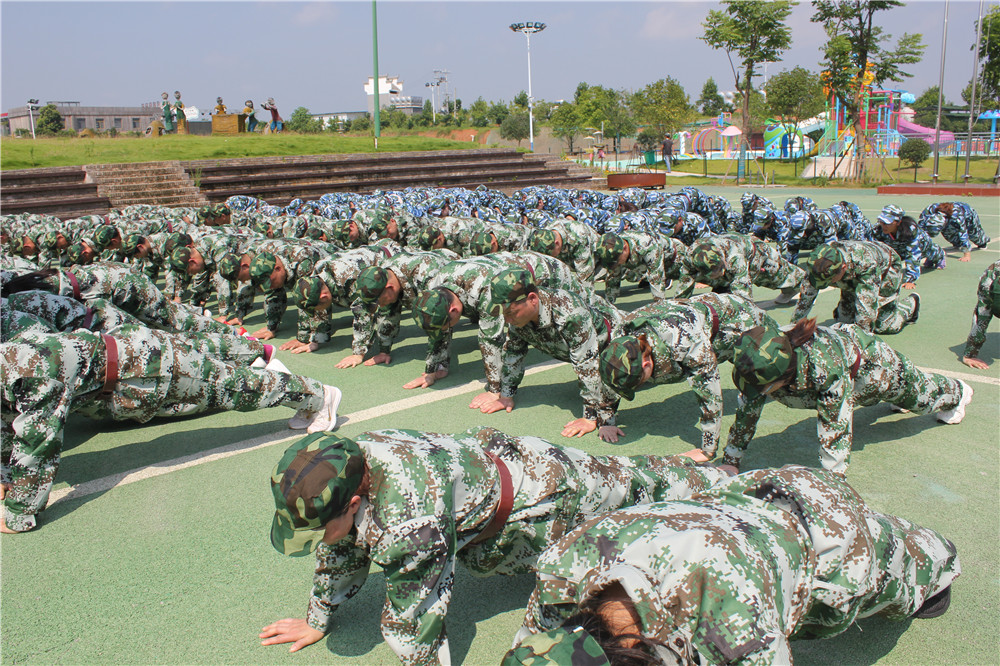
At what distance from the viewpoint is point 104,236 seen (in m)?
9.56

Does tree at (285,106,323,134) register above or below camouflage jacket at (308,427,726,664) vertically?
above

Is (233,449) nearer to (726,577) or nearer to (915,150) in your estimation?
(726,577)

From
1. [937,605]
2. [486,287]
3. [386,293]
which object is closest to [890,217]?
[486,287]

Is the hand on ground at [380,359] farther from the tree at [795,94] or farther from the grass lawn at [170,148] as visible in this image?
the tree at [795,94]

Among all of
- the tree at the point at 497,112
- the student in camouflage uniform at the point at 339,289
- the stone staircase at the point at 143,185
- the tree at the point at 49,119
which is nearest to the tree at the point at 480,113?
the tree at the point at 497,112

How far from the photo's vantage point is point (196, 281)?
365 inches

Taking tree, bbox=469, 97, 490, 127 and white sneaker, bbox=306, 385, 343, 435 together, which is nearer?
white sneaker, bbox=306, 385, 343, 435

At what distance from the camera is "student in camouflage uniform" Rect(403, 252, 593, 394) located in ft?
17.8

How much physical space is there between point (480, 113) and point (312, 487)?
246 ft

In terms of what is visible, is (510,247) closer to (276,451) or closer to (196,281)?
(196,281)

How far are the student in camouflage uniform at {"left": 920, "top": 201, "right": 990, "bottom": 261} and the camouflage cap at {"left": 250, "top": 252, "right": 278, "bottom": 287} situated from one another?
10471 millimetres

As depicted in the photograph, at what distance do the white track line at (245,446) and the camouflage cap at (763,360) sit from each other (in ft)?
9.69

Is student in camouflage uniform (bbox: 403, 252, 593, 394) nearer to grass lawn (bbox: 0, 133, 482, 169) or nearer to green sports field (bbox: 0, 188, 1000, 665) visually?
green sports field (bbox: 0, 188, 1000, 665)

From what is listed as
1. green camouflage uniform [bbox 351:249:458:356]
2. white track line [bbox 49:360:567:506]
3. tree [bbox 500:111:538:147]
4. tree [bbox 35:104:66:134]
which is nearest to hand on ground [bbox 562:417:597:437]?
white track line [bbox 49:360:567:506]
